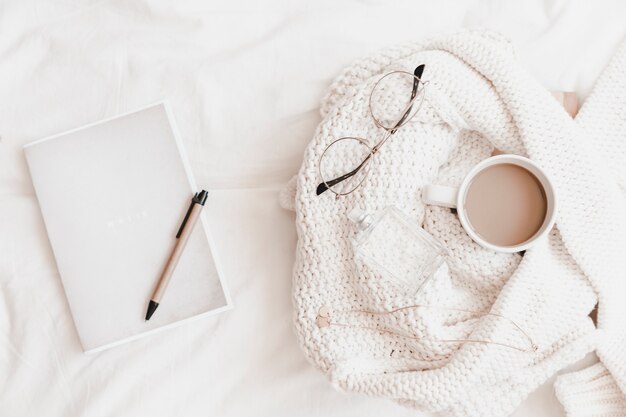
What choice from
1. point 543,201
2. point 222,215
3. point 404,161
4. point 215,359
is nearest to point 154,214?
point 222,215

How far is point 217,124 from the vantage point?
67 cm

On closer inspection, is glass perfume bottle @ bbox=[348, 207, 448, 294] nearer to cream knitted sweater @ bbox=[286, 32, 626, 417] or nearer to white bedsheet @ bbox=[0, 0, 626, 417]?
cream knitted sweater @ bbox=[286, 32, 626, 417]

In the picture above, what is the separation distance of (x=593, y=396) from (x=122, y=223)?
1.97 ft

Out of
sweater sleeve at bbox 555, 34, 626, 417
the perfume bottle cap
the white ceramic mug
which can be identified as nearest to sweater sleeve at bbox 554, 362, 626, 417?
sweater sleeve at bbox 555, 34, 626, 417

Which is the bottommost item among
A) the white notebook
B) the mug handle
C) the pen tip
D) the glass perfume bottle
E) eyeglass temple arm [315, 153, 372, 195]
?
the pen tip

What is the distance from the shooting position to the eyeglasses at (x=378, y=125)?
577 millimetres

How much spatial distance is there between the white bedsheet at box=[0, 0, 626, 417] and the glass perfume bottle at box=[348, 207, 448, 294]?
13 cm

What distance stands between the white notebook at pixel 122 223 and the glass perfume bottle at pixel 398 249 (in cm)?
19

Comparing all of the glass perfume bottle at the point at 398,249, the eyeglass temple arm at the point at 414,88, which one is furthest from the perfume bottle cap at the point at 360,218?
the eyeglass temple arm at the point at 414,88

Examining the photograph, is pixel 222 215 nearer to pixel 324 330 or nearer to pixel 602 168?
pixel 324 330

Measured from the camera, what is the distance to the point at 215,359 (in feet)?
2.14

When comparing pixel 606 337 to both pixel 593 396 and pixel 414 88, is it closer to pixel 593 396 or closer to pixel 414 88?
pixel 593 396

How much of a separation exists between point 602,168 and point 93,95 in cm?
62

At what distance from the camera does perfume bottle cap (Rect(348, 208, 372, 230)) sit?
0.56 metres
